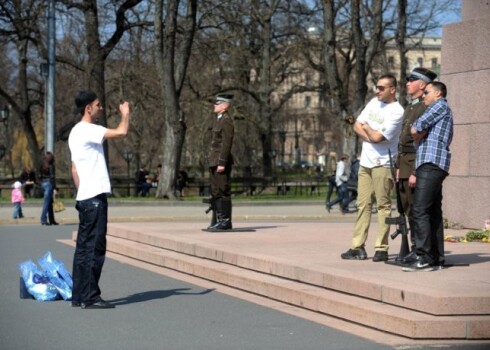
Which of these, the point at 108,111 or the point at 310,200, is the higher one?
the point at 108,111

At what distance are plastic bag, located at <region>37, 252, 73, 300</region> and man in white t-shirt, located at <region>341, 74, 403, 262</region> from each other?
3.12 meters

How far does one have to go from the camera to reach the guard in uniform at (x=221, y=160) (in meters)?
15.7

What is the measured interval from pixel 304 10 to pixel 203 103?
6.32 metres

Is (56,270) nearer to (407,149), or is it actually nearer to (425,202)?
(425,202)

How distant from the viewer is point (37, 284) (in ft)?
35.2

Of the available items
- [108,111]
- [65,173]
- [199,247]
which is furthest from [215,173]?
[65,173]

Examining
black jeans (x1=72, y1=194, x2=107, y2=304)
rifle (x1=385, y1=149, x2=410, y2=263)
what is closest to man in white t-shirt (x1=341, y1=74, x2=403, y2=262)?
rifle (x1=385, y1=149, x2=410, y2=263)

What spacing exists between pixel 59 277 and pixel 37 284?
9.3 inches

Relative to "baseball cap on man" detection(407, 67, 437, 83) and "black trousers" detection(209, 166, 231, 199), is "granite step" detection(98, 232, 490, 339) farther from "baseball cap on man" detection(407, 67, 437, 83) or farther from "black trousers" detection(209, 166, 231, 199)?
"baseball cap on man" detection(407, 67, 437, 83)

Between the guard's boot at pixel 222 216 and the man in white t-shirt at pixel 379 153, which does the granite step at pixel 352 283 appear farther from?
the guard's boot at pixel 222 216

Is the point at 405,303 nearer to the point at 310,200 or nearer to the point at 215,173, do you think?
the point at 215,173

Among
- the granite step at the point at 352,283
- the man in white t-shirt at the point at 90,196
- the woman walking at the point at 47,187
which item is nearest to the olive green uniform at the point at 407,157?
the granite step at the point at 352,283

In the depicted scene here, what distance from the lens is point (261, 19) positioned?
48.0 meters

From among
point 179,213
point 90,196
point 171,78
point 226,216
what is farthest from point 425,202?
point 171,78
